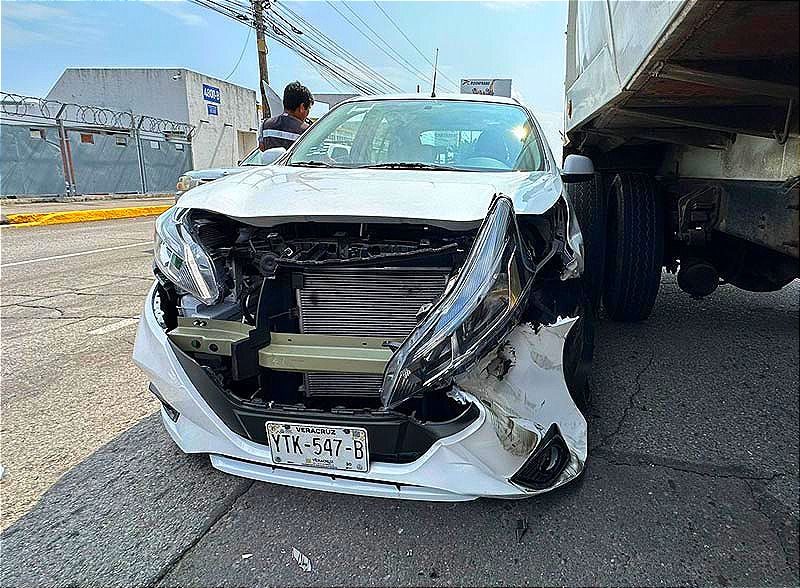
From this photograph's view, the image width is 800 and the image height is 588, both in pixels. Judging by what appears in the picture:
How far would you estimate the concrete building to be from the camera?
81.5 ft

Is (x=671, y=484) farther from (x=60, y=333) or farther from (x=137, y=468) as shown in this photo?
(x=60, y=333)

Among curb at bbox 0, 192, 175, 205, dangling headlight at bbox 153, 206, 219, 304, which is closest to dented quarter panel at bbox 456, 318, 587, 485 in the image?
dangling headlight at bbox 153, 206, 219, 304

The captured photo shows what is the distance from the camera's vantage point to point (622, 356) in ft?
11.5

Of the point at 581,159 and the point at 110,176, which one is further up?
the point at 581,159

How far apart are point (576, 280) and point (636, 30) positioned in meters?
0.87

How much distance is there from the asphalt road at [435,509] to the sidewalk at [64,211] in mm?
10252

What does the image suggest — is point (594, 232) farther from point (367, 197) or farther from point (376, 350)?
point (376, 350)

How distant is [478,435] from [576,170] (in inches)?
73.1

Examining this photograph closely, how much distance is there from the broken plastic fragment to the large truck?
5.38 ft

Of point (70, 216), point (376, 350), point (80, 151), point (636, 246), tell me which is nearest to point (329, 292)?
point (376, 350)

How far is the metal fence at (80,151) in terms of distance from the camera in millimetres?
15367

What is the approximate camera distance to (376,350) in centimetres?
184

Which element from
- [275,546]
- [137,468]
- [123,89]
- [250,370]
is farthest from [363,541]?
[123,89]

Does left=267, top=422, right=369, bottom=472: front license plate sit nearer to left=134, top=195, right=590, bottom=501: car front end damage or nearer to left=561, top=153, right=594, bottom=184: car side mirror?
left=134, top=195, right=590, bottom=501: car front end damage
